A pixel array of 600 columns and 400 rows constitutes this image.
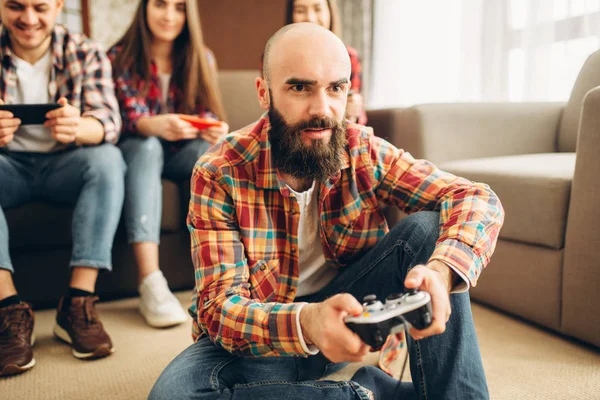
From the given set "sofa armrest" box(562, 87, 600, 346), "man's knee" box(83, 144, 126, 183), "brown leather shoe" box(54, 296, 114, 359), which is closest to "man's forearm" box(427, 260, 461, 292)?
"sofa armrest" box(562, 87, 600, 346)

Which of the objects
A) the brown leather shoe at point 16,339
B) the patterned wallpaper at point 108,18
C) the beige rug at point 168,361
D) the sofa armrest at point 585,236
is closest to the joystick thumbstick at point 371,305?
the beige rug at point 168,361

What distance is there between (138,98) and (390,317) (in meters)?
1.29

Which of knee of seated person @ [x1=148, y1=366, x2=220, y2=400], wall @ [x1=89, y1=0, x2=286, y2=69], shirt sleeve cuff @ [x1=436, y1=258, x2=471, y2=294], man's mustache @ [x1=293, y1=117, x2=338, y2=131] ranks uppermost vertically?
wall @ [x1=89, y1=0, x2=286, y2=69]

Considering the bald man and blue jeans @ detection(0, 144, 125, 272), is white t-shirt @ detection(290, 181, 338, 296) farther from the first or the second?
blue jeans @ detection(0, 144, 125, 272)

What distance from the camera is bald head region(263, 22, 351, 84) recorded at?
0.82 metres

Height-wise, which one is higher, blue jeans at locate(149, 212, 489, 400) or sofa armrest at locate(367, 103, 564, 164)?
sofa armrest at locate(367, 103, 564, 164)

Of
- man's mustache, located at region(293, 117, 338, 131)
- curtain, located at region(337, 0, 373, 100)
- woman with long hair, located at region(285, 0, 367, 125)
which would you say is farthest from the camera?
curtain, located at region(337, 0, 373, 100)

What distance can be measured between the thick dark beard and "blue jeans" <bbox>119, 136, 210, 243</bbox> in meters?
0.68

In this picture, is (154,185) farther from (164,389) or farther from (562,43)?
(562,43)

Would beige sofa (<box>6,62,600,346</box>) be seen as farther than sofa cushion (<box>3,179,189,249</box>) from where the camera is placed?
No

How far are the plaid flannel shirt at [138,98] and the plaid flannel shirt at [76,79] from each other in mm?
111

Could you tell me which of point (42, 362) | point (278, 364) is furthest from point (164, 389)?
point (42, 362)

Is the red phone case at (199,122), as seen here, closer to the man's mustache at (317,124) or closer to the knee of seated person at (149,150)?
the knee of seated person at (149,150)

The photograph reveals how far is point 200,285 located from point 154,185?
758 millimetres
